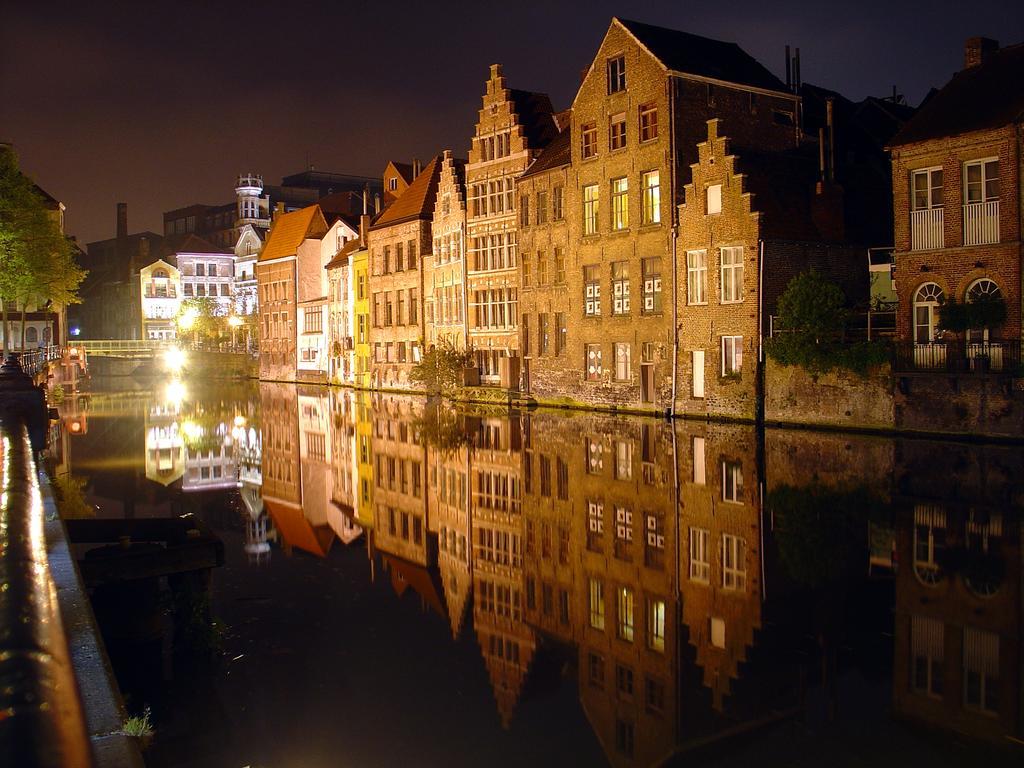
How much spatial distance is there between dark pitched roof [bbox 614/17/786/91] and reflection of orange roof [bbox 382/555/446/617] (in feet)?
99.0

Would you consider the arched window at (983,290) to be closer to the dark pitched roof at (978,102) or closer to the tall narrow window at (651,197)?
the dark pitched roof at (978,102)

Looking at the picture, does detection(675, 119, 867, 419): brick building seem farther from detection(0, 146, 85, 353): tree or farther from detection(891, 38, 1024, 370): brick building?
detection(0, 146, 85, 353): tree

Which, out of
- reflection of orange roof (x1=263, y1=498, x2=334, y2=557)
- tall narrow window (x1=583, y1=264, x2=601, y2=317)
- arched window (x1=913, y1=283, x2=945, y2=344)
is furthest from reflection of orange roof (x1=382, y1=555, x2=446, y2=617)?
tall narrow window (x1=583, y1=264, x2=601, y2=317)

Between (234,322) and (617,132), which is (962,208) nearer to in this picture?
(617,132)

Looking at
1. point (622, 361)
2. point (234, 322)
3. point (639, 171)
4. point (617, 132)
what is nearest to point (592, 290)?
point (622, 361)

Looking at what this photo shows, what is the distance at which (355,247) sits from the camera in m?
73.3

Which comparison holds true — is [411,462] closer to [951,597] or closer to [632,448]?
[632,448]

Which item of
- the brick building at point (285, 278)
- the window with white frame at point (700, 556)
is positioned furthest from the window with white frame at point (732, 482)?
the brick building at point (285, 278)

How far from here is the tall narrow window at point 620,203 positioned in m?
42.4

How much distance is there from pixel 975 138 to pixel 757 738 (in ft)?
88.1

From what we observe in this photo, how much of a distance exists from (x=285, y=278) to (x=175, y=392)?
719 inches

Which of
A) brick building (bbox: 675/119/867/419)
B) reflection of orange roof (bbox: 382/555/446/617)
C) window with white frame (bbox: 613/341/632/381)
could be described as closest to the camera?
reflection of orange roof (bbox: 382/555/446/617)

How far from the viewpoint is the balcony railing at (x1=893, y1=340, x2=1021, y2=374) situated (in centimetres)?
2777

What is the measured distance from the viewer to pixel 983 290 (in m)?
29.5
